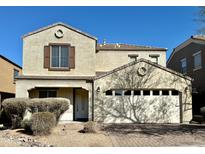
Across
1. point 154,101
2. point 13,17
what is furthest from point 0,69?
point 154,101

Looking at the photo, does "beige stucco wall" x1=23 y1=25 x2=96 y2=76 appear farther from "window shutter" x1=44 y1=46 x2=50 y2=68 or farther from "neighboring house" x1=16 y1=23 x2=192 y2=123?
"window shutter" x1=44 y1=46 x2=50 y2=68

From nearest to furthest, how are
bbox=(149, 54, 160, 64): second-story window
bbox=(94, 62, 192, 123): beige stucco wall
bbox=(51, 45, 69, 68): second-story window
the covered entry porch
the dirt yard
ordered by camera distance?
the dirt yard → bbox=(94, 62, 192, 123): beige stucco wall → bbox=(51, 45, 69, 68): second-story window → the covered entry porch → bbox=(149, 54, 160, 64): second-story window

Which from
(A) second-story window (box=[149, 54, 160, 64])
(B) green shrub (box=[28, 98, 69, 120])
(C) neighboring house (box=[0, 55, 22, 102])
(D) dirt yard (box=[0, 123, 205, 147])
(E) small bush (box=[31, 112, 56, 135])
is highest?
(A) second-story window (box=[149, 54, 160, 64])

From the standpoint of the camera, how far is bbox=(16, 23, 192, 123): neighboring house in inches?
811

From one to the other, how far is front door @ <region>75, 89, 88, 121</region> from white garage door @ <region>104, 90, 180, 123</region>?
3.12m

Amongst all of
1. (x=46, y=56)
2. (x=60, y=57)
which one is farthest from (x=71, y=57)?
(x=46, y=56)

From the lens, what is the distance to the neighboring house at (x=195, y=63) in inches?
991

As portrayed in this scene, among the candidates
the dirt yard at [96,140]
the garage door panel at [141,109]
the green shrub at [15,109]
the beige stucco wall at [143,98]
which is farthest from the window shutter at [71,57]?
the dirt yard at [96,140]

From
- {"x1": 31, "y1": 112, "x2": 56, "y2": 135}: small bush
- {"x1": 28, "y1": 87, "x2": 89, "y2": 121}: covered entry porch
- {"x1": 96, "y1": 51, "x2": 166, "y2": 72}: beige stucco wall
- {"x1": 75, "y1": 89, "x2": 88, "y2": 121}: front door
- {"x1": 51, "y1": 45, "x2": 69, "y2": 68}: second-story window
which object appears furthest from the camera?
{"x1": 96, "y1": 51, "x2": 166, "y2": 72}: beige stucco wall

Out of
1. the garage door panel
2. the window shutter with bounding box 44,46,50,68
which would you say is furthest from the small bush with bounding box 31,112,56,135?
the window shutter with bounding box 44,46,50,68

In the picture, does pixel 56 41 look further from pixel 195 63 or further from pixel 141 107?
pixel 195 63

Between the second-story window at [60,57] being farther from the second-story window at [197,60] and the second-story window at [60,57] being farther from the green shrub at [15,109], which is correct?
the second-story window at [197,60]

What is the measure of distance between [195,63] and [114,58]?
8.71 metres
